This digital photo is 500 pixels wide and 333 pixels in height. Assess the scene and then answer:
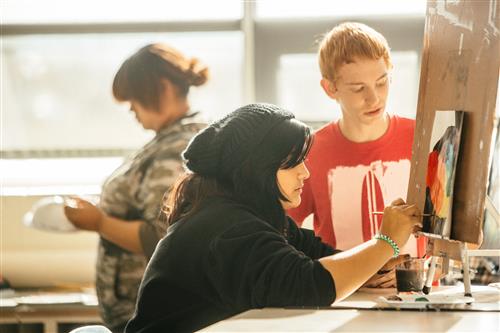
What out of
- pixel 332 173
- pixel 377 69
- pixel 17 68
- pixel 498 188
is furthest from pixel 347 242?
pixel 17 68

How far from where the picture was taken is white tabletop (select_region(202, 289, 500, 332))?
1.66 m

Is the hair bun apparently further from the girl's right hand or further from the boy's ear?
A: the girl's right hand

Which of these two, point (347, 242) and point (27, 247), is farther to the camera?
point (27, 247)

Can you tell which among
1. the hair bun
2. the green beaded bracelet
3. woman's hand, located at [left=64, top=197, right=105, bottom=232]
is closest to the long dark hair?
the green beaded bracelet

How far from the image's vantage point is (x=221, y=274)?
179 centimetres

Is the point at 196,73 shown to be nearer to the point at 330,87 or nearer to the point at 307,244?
the point at 330,87

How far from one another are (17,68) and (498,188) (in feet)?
8.42

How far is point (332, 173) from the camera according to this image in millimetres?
2559

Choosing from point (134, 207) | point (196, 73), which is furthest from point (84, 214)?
point (196, 73)

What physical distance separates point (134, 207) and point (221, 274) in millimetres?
871

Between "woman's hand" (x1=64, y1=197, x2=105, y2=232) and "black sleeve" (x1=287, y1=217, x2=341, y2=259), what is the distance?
2.04 feet

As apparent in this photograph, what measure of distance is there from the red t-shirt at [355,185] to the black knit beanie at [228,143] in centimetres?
63

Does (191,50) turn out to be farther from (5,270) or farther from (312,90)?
(5,270)

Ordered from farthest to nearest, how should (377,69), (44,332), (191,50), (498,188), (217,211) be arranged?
(191,50) → (44,332) → (498,188) → (377,69) → (217,211)
